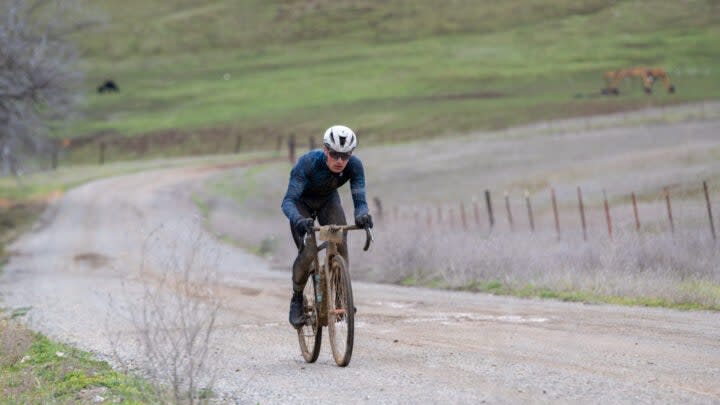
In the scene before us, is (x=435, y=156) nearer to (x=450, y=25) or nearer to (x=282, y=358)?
(x=282, y=358)

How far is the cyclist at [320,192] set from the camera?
33.7 ft

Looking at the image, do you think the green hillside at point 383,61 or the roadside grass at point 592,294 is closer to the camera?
the roadside grass at point 592,294

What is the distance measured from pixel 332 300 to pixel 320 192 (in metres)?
1.11

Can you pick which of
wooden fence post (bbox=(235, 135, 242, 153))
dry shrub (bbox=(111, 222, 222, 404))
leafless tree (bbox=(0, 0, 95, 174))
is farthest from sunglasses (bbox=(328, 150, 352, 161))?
wooden fence post (bbox=(235, 135, 242, 153))

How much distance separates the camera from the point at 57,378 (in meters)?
10.1

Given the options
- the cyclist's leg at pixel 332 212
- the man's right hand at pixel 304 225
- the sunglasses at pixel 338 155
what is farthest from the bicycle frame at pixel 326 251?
the sunglasses at pixel 338 155

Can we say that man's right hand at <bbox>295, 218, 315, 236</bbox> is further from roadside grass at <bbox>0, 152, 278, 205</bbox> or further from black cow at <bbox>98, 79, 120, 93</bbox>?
black cow at <bbox>98, 79, 120, 93</bbox>

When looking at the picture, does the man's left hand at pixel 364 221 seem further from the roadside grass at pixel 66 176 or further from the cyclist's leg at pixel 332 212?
the roadside grass at pixel 66 176

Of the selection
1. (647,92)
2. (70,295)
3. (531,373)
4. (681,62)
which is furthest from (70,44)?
(681,62)

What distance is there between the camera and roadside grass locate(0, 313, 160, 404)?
9.17 metres

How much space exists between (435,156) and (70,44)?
21.4 m

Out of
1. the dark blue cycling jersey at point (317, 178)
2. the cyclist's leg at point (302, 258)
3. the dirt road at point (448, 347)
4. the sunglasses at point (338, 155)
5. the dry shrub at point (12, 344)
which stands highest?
the sunglasses at point (338, 155)

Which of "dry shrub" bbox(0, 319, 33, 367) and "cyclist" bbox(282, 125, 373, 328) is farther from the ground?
"cyclist" bbox(282, 125, 373, 328)

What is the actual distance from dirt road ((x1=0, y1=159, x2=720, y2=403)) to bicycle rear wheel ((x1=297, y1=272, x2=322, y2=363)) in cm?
14
